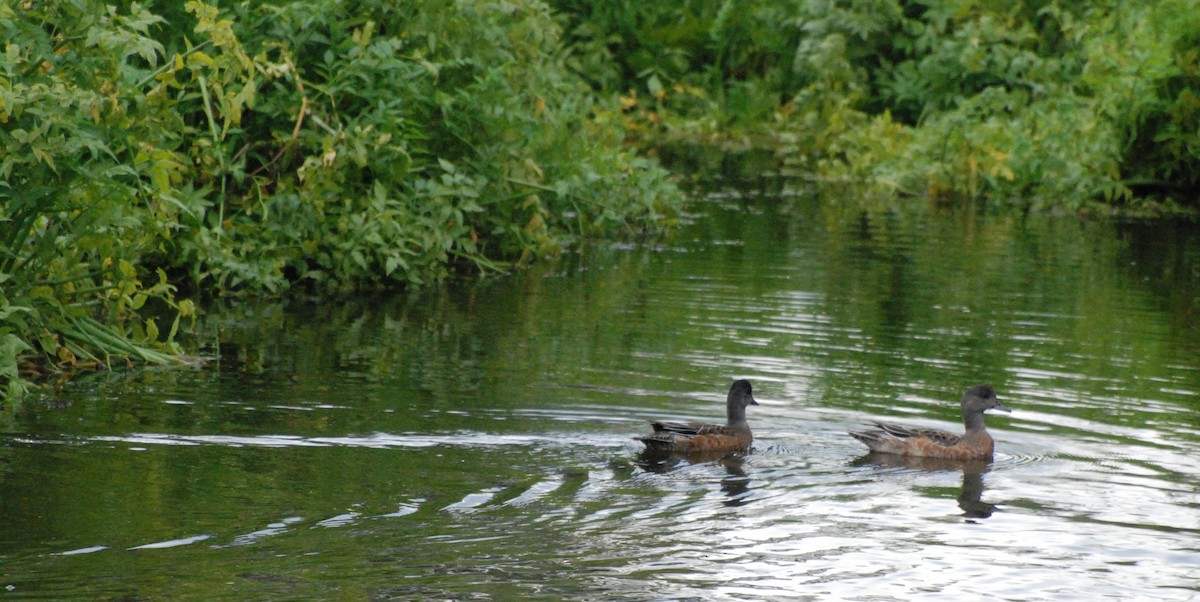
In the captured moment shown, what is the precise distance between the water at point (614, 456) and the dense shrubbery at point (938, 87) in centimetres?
823

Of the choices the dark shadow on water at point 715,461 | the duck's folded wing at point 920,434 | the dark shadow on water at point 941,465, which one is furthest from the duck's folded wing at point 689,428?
the duck's folded wing at point 920,434

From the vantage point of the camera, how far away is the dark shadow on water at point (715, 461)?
32.8 ft

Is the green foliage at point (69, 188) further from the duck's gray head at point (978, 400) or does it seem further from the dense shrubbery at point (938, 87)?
the dense shrubbery at point (938, 87)

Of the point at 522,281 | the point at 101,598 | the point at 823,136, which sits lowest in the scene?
the point at 101,598

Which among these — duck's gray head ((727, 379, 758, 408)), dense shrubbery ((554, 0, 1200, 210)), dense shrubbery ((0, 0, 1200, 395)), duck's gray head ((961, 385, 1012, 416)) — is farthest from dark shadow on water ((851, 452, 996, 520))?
dense shrubbery ((554, 0, 1200, 210))

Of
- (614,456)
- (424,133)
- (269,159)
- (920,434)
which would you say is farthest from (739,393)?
(424,133)

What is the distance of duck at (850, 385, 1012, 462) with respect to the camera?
10.7 metres

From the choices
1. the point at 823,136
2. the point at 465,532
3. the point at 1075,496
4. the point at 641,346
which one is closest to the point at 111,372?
the point at 641,346

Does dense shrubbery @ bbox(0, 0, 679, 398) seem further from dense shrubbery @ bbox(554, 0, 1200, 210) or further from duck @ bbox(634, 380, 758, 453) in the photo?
dense shrubbery @ bbox(554, 0, 1200, 210)

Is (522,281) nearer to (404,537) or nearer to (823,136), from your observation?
(404,537)

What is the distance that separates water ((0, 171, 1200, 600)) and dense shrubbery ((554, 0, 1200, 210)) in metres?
8.23

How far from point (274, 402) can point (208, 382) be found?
2.85 feet

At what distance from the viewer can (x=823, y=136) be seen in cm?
3353

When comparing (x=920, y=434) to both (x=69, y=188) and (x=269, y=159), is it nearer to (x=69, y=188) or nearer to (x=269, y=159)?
(x=69, y=188)
